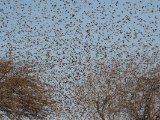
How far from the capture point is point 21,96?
26.0m

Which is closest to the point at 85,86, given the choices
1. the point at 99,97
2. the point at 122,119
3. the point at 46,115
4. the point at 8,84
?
the point at 99,97

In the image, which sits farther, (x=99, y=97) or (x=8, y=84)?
(x=99, y=97)

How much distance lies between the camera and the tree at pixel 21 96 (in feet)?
83.9

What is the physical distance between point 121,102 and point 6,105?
34.8 ft

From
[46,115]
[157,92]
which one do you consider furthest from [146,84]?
[46,115]

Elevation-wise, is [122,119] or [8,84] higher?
[8,84]

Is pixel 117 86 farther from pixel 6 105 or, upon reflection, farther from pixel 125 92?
pixel 6 105

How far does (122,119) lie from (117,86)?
3.29 m

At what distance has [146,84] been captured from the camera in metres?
32.5

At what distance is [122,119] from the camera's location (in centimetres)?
3428

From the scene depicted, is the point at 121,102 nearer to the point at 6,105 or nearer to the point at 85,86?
the point at 85,86

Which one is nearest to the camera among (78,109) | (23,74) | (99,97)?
(23,74)

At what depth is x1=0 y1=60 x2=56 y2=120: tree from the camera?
25.6 meters

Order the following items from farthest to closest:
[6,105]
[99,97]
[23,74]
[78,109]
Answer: [78,109]
[99,97]
[23,74]
[6,105]
